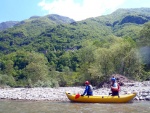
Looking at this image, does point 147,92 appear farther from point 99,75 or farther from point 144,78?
point 144,78

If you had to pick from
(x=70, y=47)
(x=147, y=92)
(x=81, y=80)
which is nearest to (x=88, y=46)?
(x=81, y=80)

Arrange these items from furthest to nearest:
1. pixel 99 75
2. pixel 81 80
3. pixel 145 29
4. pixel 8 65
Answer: pixel 8 65, pixel 145 29, pixel 81 80, pixel 99 75

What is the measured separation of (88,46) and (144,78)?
1351 cm

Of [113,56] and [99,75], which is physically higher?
[113,56]

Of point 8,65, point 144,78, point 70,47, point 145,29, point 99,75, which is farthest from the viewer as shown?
point 70,47

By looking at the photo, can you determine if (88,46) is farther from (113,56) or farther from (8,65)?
(8,65)

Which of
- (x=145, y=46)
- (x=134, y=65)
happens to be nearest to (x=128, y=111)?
(x=134, y=65)

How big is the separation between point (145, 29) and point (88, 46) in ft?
47.4

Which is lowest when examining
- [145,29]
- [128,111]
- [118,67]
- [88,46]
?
[128,111]

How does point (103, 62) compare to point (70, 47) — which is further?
point (70, 47)

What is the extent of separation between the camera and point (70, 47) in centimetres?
15400

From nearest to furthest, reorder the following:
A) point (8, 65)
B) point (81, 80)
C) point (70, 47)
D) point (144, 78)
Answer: point (144, 78), point (81, 80), point (8, 65), point (70, 47)

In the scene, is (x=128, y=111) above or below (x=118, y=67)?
below

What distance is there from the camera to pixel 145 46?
5700 cm
